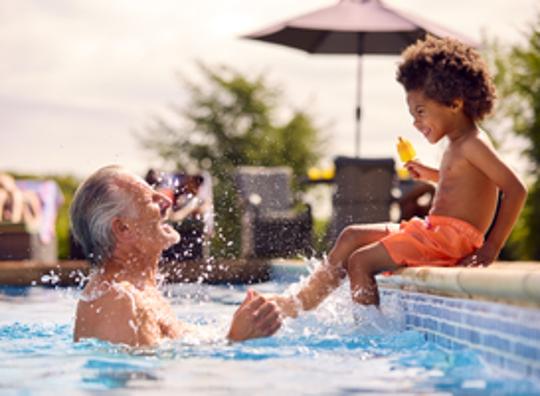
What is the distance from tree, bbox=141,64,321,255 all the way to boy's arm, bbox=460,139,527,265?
1962 centimetres

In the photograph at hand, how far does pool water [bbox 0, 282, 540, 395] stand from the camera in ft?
10.7

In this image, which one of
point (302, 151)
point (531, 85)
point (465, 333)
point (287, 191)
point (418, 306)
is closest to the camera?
point (465, 333)

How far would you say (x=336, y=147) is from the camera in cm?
2650

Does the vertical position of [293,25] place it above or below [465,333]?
above

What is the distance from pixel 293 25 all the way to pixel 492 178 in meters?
7.03

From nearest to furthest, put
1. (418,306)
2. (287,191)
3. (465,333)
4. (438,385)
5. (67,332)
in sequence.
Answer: (438,385)
(465,333)
(418,306)
(67,332)
(287,191)

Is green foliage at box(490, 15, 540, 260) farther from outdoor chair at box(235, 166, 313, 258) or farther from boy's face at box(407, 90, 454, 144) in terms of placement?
boy's face at box(407, 90, 454, 144)

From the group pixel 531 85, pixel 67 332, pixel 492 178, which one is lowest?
pixel 67 332

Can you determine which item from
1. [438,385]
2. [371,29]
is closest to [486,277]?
[438,385]

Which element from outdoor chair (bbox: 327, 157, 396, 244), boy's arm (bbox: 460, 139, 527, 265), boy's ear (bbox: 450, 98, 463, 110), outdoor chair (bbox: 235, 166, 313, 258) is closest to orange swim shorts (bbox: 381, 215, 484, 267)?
boy's arm (bbox: 460, 139, 527, 265)

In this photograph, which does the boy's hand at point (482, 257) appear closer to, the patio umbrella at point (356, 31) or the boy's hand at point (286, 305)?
the boy's hand at point (286, 305)

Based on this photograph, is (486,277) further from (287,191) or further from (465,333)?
(287,191)

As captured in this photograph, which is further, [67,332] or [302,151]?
[302,151]

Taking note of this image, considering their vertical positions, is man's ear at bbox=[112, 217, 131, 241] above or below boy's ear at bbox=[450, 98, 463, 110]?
below
